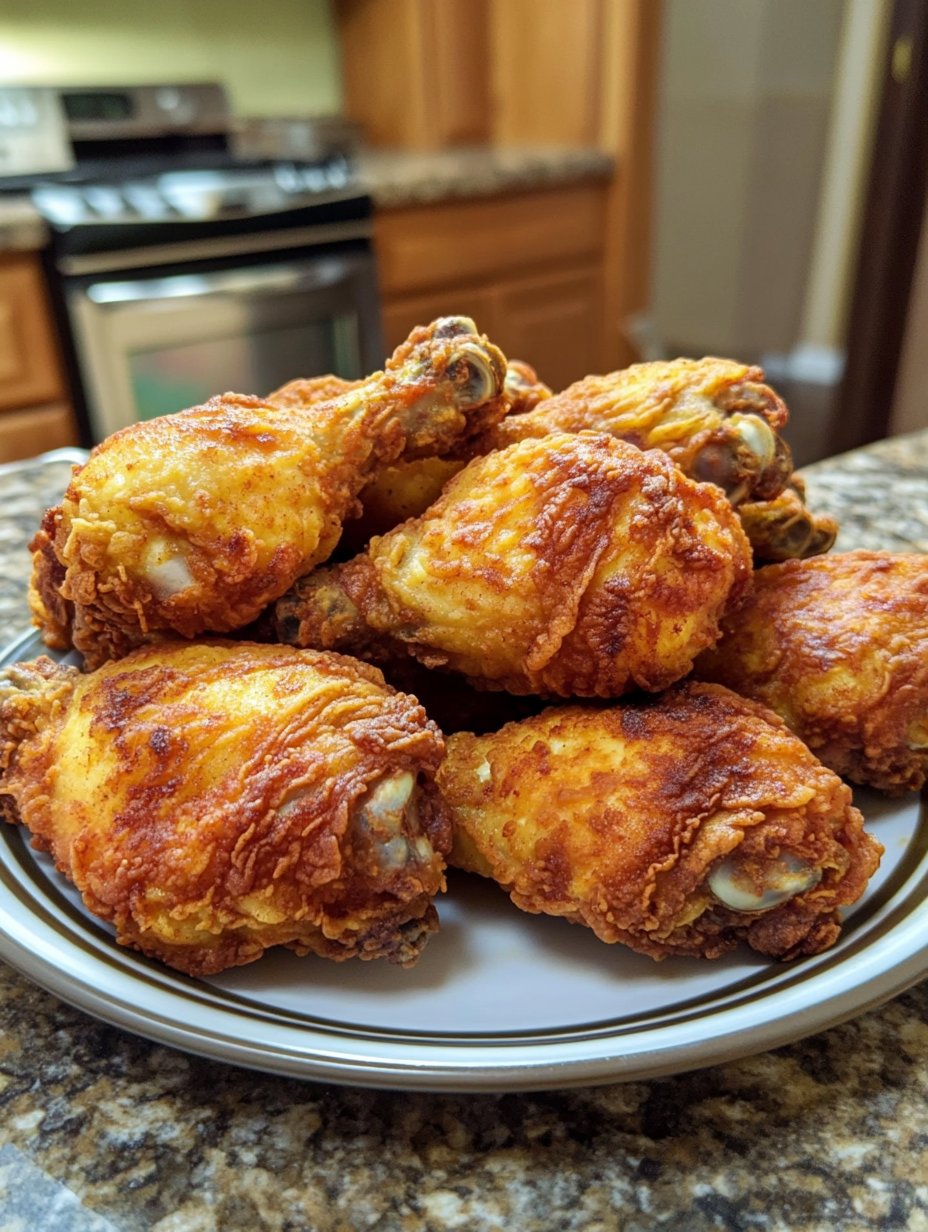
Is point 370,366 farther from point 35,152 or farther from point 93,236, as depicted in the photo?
point 35,152

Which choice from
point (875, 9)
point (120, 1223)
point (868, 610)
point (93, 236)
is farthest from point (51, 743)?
point (875, 9)

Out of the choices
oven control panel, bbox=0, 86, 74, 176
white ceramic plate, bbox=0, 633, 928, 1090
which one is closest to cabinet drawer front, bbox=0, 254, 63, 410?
oven control panel, bbox=0, 86, 74, 176

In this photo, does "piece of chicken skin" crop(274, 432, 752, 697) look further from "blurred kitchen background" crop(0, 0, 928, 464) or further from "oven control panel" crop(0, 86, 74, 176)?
"oven control panel" crop(0, 86, 74, 176)

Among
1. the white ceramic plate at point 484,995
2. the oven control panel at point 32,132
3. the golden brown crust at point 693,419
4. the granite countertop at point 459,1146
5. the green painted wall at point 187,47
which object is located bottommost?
the granite countertop at point 459,1146

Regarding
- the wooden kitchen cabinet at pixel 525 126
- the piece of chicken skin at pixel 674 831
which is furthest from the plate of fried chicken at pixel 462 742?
the wooden kitchen cabinet at pixel 525 126

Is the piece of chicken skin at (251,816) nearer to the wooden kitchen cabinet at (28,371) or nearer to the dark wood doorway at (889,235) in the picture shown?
the wooden kitchen cabinet at (28,371)
